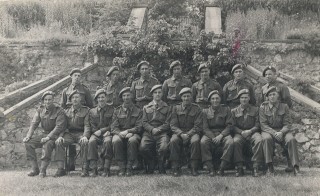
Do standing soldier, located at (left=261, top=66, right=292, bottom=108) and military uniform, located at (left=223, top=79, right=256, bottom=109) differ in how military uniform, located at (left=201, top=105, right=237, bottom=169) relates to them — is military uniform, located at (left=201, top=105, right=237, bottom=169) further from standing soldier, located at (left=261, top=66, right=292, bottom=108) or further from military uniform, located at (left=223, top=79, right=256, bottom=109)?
standing soldier, located at (left=261, top=66, right=292, bottom=108)

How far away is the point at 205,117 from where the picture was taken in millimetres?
9086

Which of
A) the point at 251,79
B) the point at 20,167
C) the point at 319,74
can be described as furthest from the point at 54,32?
the point at 319,74

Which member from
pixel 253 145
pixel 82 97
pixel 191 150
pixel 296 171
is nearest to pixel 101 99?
pixel 82 97

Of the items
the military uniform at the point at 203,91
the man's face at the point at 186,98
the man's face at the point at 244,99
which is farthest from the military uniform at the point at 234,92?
the man's face at the point at 186,98

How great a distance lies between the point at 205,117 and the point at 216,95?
19.7 inches

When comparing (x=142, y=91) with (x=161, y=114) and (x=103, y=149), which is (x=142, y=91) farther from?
(x=103, y=149)

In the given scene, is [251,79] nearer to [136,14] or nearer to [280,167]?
[280,167]

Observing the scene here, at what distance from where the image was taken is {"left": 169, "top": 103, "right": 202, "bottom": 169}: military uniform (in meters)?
8.66

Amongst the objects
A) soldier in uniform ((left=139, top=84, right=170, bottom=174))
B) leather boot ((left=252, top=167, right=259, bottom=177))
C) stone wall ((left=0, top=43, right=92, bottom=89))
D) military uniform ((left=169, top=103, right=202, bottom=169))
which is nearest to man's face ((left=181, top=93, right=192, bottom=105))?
military uniform ((left=169, top=103, right=202, bottom=169))

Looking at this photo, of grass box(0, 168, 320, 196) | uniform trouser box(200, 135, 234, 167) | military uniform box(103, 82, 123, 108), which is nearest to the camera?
grass box(0, 168, 320, 196)

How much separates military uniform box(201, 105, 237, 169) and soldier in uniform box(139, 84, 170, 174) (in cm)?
73

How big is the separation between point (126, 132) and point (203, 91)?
1899 millimetres

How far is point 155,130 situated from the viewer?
901 cm

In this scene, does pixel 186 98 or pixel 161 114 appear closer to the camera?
pixel 186 98
